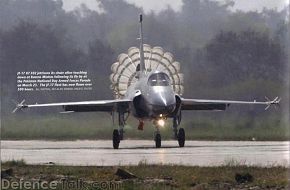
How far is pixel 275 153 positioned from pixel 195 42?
4376 millimetres

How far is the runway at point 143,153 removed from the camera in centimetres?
2175

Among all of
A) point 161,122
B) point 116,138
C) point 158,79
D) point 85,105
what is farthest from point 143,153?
point 158,79

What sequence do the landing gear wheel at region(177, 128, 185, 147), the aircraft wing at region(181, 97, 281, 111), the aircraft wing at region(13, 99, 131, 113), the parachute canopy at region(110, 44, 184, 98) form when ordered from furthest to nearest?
1. the landing gear wheel at region(177, 128, 185, 147)
2. the aircraft wing at region(181, 97, 281, 111)
3. the parachute canopy at region(110, 44, 184, 98)
4. the aircraft wing at region(13, 99, 131, 113)

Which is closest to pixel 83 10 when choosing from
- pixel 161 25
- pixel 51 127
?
pixel 161 25

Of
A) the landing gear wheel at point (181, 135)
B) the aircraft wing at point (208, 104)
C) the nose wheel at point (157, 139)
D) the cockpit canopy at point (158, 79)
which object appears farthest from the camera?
the cockpit canopy at point (158, 79)

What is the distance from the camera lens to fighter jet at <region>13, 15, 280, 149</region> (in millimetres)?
26547

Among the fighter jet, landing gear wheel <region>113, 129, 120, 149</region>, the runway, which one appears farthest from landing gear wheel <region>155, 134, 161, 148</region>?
landing gear wheel <region>113, 129, 120, 149</region>

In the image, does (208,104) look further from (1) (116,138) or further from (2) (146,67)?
(2) (146,67)

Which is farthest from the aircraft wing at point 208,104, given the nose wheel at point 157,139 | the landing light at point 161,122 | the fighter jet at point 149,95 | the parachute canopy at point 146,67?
the nose wheel at point 157,139

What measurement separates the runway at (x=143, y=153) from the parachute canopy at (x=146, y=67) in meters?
2.05

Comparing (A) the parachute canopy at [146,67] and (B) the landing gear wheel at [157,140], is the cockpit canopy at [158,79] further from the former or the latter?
(B) the landing gear wheel at [157,140]

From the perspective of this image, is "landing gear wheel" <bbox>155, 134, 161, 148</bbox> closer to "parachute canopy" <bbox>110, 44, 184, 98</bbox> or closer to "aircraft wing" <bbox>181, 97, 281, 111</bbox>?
"aircraft wing" <bbox>181, 97, 281, 111</bbox>

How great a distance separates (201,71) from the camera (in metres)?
25.4

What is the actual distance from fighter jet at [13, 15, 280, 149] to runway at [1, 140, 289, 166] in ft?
3.27
